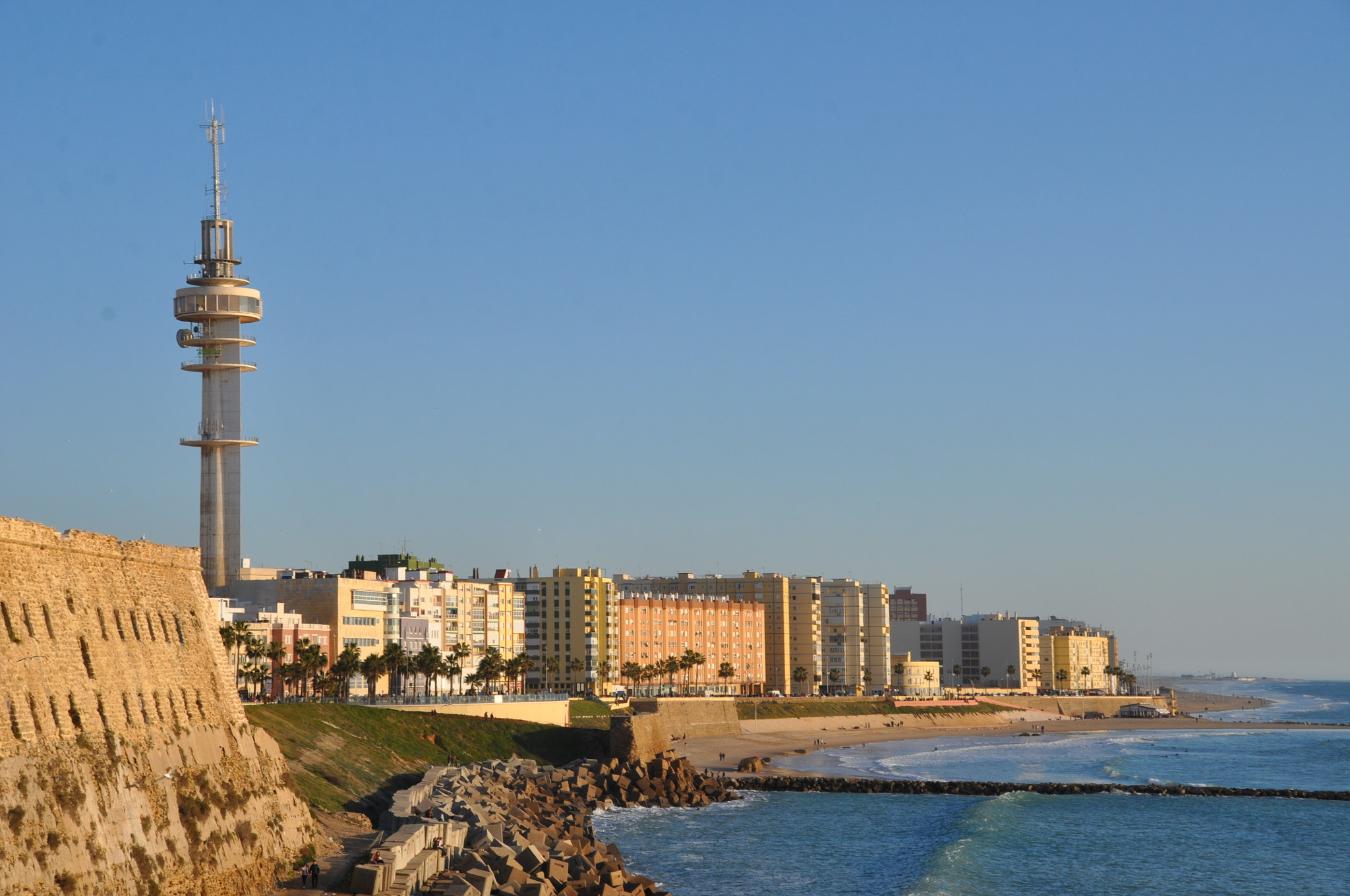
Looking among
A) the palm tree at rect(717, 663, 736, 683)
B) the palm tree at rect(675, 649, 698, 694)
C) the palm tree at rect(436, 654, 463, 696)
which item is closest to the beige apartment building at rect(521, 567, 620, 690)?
the palm tree at rect(675, 649, 698, 694)

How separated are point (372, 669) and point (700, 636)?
73.7 meters

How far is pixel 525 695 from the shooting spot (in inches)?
3713

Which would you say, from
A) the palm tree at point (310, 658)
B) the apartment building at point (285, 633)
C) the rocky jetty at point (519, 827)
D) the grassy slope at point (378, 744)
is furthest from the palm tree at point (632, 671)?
the rocky jetty at point (519, 827)

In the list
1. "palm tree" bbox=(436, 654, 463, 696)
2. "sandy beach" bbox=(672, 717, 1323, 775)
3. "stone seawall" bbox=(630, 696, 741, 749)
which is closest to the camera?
"palm tree" bbox=(436, 654, 463, 696)

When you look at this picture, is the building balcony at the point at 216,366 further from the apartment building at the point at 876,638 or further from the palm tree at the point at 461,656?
the apartment building at the point at 876,638

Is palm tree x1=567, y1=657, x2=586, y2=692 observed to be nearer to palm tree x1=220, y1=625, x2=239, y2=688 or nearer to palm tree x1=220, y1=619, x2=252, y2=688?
palm tree x1=220, y1=619, x2=252, y2=688

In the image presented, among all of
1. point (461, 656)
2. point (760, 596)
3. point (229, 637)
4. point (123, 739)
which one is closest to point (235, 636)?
point (229, 637)

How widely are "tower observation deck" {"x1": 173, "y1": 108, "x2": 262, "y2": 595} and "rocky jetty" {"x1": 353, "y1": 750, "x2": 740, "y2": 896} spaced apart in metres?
30.0

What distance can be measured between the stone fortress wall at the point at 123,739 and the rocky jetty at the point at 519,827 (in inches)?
157

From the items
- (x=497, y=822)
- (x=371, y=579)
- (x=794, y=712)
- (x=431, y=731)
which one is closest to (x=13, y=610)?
(x=497, y=822)

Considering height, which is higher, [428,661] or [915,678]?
[428,661]

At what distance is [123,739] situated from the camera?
3222cm

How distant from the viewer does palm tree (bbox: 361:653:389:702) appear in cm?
8775

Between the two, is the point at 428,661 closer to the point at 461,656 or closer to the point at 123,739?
the point at 461,656
